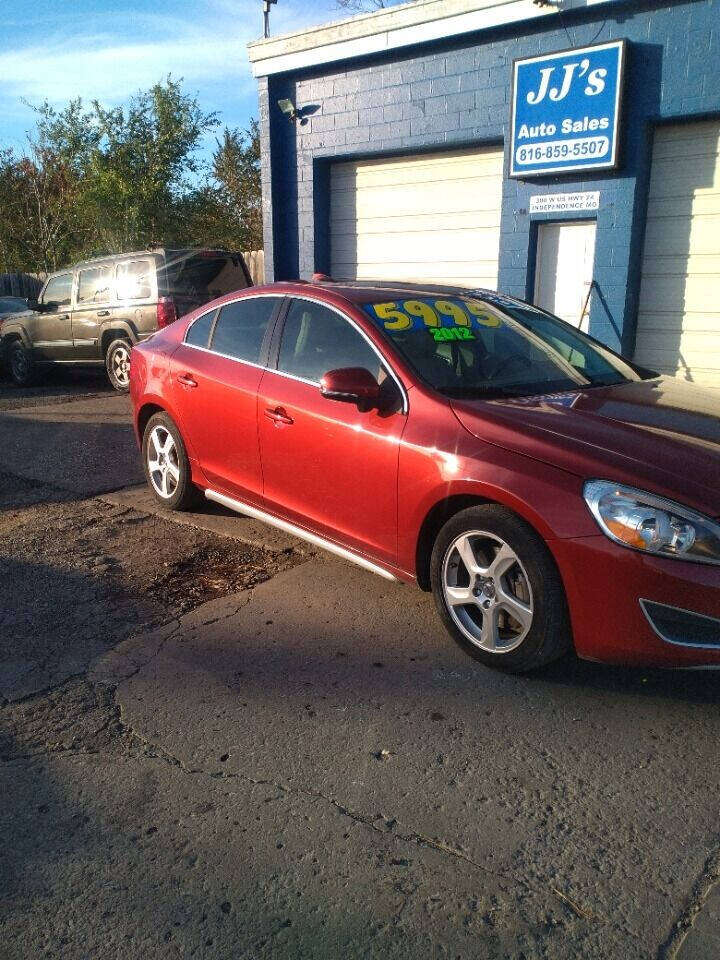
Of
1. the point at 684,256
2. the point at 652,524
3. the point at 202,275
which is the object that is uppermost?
the point at 684,256

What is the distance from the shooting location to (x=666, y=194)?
8.97 m

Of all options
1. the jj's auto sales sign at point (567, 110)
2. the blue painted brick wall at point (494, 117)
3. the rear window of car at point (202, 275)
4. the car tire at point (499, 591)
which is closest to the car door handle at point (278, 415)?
the car tire at point (499, 591)

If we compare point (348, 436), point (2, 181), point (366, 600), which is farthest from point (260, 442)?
point (2, 181)

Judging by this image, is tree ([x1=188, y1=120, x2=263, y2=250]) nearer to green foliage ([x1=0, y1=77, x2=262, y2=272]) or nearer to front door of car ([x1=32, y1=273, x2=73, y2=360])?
green foliage ([x1=0, y1=77, x2=262, y2=272])

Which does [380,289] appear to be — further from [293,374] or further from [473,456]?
[473,456]

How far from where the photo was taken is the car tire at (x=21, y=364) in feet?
44.4

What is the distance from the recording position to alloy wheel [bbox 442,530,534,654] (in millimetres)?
3449

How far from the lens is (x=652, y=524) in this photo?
3.06 m

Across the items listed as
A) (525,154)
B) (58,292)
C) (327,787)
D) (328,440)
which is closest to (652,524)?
(327,787)

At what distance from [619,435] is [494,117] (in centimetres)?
773

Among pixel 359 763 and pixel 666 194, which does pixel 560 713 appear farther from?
pixel 666 194

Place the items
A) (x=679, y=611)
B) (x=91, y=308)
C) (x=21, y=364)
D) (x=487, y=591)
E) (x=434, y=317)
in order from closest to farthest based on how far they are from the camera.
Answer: (x=679, y=611)
(x=487, y=591)
(x=434, y=317)
(x=91, y=308)
(x=21, y=364)

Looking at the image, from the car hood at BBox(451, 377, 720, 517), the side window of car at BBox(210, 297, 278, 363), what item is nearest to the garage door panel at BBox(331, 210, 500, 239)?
the side window of car at BBox(210, 297, 278, 363)

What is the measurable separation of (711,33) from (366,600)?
7243 millimetres
